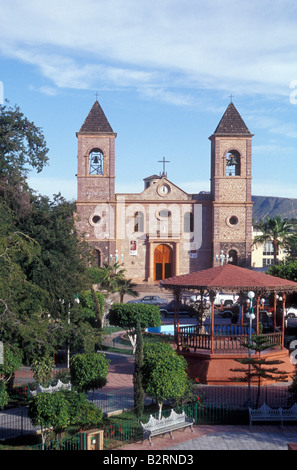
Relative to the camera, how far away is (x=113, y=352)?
2409 cm

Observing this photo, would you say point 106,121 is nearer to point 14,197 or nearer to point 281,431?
point 14,197

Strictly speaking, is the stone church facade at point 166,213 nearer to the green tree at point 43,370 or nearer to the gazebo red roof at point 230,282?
the gazebo red roof at point 230,282

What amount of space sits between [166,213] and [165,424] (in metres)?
32.4

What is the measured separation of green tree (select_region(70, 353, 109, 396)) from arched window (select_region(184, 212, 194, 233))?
99.9 feet

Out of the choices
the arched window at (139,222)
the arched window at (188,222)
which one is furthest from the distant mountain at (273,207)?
the arched window at (139,222)

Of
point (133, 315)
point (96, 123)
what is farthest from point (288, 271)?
point (96, 123)

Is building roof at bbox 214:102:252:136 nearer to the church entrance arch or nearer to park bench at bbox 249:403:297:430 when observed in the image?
the church entrance arch

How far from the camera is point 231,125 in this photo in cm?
4444

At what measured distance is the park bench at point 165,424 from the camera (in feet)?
41.4

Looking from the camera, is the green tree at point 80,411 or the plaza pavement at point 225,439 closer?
the green tree at point 80,411

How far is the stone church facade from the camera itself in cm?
4381

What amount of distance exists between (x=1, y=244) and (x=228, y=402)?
764cm
